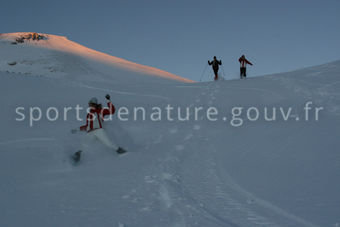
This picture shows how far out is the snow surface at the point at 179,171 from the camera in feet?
8.60

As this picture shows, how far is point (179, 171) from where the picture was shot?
4.08 meters

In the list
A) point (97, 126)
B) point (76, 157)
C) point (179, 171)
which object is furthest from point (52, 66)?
point (179, 171)

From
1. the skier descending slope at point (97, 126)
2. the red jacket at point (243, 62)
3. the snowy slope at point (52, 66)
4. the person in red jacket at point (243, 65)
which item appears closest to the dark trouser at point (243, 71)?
the person in red jacket at point (243, 65)

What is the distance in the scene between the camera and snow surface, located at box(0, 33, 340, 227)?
2621mm

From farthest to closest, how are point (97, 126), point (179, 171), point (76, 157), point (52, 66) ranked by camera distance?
point (52, 66), point (97, 126), point (76, 157), point (179, 171)

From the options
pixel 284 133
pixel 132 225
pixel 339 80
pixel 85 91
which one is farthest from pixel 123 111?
pixel 339 80

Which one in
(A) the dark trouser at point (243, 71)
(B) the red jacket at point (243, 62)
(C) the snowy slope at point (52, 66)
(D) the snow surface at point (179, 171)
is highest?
(C) the snowy slope at point (52, 66)

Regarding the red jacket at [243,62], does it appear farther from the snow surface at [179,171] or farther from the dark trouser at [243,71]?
the snow surface at [179,171]

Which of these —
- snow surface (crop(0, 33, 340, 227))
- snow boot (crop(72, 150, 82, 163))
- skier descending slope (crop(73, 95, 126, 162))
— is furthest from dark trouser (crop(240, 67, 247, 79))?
snow boot (crop(72, 150, 82, 163))

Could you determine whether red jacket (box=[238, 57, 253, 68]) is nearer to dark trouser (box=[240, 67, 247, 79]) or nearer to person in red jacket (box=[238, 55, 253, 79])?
person in red jacket (box=[238, 55, 253, 79])

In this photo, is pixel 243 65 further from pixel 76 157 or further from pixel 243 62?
pixel 76 157

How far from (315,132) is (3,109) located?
7432mm

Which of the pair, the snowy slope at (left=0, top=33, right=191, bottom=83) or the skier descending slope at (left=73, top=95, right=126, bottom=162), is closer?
the skier descending slope at (left=73, top=95, right=126, bottom=162)

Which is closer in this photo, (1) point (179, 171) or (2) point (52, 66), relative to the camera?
(1) point (179, 171)
